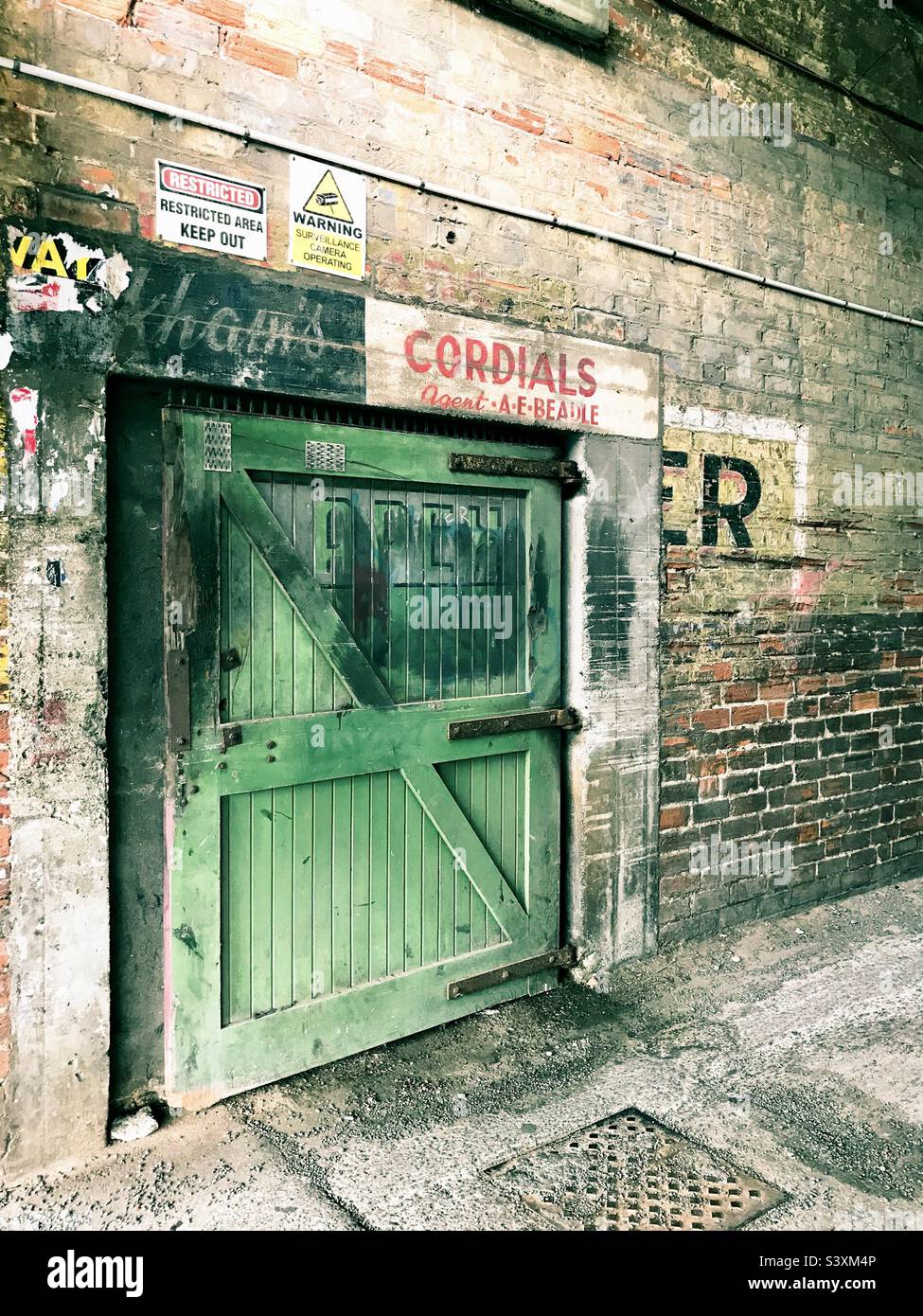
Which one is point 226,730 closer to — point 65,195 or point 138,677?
point 138,677

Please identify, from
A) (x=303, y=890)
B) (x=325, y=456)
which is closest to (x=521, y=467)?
(x=325, y=456)

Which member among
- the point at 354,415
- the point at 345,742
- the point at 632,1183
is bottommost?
the point at 632,1183

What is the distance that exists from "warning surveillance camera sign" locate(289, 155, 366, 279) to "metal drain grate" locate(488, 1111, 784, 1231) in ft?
9.77

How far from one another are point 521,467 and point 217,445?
1.29 m

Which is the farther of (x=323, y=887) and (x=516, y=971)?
(x=516, y=971)

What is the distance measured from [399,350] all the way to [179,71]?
107 cm

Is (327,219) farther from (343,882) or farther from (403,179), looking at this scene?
(343,882)

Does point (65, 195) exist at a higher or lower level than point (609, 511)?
higher

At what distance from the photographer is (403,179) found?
3.31 metres

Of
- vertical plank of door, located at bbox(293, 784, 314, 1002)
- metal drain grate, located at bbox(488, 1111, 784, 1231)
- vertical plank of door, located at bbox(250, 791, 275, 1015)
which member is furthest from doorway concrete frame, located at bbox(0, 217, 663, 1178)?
metal drain grate, located at bbox(488, 1111, 784, 1231)

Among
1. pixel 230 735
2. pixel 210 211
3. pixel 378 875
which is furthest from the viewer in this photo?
pixel 378 875

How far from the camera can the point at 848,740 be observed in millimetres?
5160

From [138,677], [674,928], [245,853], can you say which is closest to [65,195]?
[138,677]

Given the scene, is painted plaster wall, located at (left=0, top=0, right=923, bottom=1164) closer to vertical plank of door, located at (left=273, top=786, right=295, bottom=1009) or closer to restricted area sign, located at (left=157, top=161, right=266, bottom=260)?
restricted area sign, located at (left=157, top=161, right=266, bottom=260)
